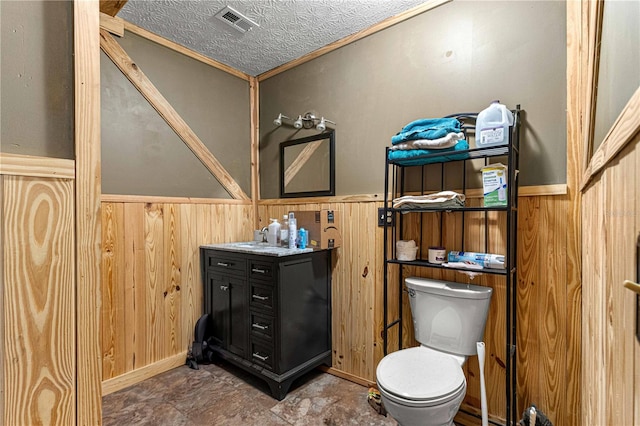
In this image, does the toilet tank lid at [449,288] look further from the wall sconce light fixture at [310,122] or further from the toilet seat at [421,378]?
the wall sconce light fixture at [310,122]

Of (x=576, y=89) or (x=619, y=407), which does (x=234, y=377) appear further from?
(x=576, y=89)

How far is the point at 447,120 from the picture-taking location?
5.70 ft

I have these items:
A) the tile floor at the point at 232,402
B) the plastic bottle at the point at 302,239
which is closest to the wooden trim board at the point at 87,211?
the tile floor at the point at 232,402

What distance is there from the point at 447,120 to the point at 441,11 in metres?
0.77

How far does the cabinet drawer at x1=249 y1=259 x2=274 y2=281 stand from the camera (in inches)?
81.4

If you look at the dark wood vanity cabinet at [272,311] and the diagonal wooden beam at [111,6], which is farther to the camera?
the dark wood vanity cabinet at [272,311]

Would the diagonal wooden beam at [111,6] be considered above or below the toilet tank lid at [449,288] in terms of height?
above

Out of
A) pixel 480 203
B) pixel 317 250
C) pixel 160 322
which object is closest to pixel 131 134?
pixel 160 322

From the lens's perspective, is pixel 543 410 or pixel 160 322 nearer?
pixel 543 410

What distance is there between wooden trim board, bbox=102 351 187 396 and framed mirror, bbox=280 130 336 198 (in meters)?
1.57

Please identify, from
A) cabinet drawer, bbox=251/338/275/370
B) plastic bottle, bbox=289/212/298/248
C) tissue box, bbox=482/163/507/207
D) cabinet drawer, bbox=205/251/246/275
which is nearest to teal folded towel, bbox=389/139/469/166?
tissue box, bbox=482/163/507/207

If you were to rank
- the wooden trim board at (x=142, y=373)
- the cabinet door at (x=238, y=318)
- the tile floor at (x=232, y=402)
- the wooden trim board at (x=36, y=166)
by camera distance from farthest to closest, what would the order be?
the cabinet door at (x=238, y=318), the wooden trim board at (x=142, y=373), the tile floor at (x=232, y=402), the wooden trim board at (x=36, y=166)

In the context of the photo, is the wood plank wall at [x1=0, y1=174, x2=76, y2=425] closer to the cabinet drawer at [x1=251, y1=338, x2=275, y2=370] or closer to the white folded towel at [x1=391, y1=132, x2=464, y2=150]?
the cabinet drawer at [x1=251, y1=338, x2=275, y2=370]

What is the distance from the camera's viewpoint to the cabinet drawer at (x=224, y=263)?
7.47 feet
